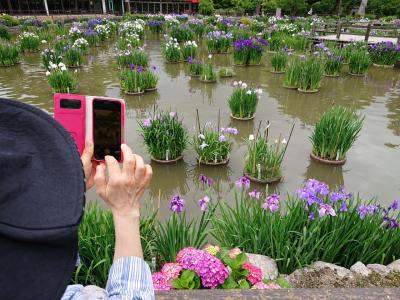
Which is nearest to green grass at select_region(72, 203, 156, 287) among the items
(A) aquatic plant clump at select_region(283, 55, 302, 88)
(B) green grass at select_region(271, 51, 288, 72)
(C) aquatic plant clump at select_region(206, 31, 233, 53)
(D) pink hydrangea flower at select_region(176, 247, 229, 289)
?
(D) pink hydrangea flower at select_region(176, 247, 229, 289)

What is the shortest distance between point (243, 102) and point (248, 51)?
5329 millimetres

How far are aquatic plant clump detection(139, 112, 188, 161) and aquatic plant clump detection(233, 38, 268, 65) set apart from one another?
675 centimetres

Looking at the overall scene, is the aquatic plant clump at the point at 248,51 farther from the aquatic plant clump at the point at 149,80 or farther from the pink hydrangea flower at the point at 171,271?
the pink hydrangea flower at the point at 171,271

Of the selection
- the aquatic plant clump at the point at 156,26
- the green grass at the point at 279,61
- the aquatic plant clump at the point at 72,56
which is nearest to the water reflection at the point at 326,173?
the green grass at the point at 279,61

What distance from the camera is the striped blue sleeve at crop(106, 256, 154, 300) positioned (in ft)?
3.26

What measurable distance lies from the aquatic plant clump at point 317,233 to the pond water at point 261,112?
49.6 inches

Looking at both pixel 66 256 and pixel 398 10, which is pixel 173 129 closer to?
pixel 66 256

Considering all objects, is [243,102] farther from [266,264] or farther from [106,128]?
[106,128]

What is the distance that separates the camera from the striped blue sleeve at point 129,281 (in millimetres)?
992

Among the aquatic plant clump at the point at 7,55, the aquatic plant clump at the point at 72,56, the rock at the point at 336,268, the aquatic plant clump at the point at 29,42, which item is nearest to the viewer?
the rock at the point at 336,268

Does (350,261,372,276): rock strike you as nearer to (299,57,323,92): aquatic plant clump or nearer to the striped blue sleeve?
the striped blue sleeve

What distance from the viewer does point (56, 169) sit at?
75 cm

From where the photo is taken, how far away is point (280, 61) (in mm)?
10078

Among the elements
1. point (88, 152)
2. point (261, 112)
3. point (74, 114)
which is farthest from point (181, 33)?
point (88, 152)
